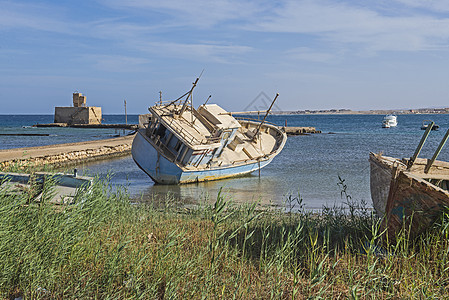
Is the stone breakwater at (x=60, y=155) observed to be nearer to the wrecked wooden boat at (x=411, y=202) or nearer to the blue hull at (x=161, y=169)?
the blue hull at (x=161, y=169)

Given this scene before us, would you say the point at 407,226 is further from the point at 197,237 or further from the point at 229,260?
the point at 197,237

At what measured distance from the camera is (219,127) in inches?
818

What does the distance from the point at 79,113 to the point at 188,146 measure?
75031 millimetres

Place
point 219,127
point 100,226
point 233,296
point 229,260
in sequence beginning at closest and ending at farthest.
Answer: point 233,296, point 229,260, point 100,226, point 219,127

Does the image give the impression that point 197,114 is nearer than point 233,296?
No

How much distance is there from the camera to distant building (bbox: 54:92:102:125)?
288 ft

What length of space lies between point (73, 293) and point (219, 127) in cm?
1584

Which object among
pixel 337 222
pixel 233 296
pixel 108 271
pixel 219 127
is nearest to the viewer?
pixel 233 296

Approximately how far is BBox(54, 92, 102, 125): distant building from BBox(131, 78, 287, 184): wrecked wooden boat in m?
69.6

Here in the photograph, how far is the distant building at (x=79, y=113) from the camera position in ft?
288

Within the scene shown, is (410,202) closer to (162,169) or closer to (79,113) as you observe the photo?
(162,169)

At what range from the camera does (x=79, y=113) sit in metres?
88.7

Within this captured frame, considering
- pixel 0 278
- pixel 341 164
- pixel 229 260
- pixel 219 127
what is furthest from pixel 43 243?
pixel 341 164

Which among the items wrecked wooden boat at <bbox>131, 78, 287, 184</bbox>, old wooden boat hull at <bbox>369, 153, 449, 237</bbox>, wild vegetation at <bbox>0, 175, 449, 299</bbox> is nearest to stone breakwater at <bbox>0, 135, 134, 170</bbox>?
wrecked wooden boat at <bbox>131, 78, 287, 184</bbox>
